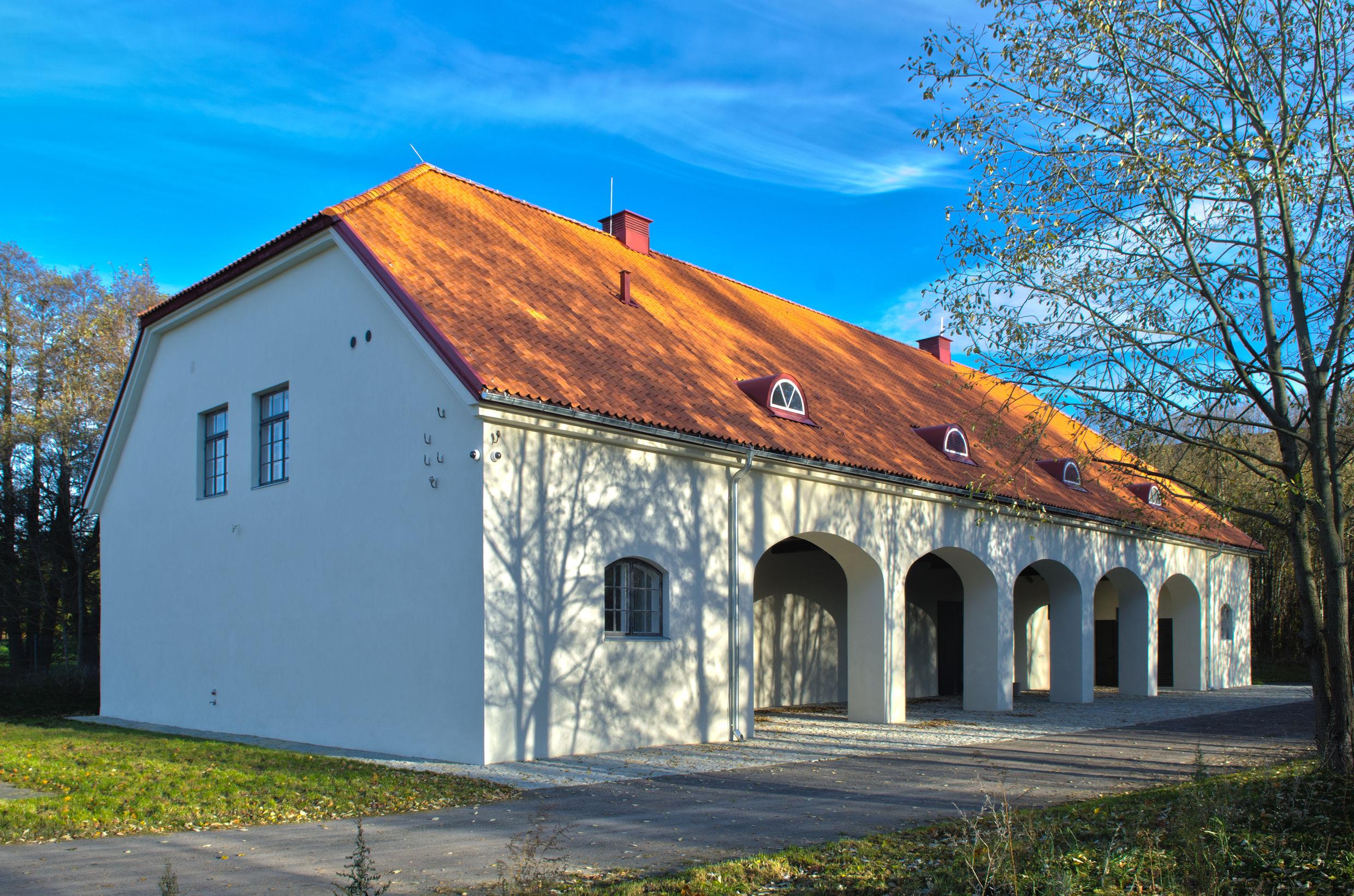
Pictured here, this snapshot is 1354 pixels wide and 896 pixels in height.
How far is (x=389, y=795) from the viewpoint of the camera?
9.09 meters

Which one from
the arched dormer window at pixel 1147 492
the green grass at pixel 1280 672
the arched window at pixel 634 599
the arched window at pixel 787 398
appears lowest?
the green grass at pixel 1280 672

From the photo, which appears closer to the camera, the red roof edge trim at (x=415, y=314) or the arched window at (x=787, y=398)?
the red roof edge trim at (x=415, y=314)

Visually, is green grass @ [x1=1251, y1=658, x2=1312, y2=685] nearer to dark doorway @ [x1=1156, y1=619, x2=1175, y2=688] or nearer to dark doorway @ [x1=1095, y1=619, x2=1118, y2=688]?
dark doorway @ [x1=1156, y1=619, x2=1175, y2=688]

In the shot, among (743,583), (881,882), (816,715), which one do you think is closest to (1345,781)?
(881,882)

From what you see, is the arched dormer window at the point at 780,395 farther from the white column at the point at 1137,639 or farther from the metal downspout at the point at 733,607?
the white column at the point at 1137,639

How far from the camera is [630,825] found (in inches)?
315

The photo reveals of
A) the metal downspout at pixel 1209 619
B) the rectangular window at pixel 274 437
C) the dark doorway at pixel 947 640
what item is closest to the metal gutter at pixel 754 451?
the dark doorway at pixel 947 640

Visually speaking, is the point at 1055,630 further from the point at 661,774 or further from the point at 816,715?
the point at 661,774

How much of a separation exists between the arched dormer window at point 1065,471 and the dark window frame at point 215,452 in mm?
14498

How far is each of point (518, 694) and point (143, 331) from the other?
10.00 metres

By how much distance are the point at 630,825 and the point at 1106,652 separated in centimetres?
2258

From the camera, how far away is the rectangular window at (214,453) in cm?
1591

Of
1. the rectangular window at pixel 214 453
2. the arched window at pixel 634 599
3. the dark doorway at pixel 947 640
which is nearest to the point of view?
the arched window at pixel 634 599

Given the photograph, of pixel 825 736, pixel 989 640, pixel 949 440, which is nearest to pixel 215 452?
pixel 825 736
